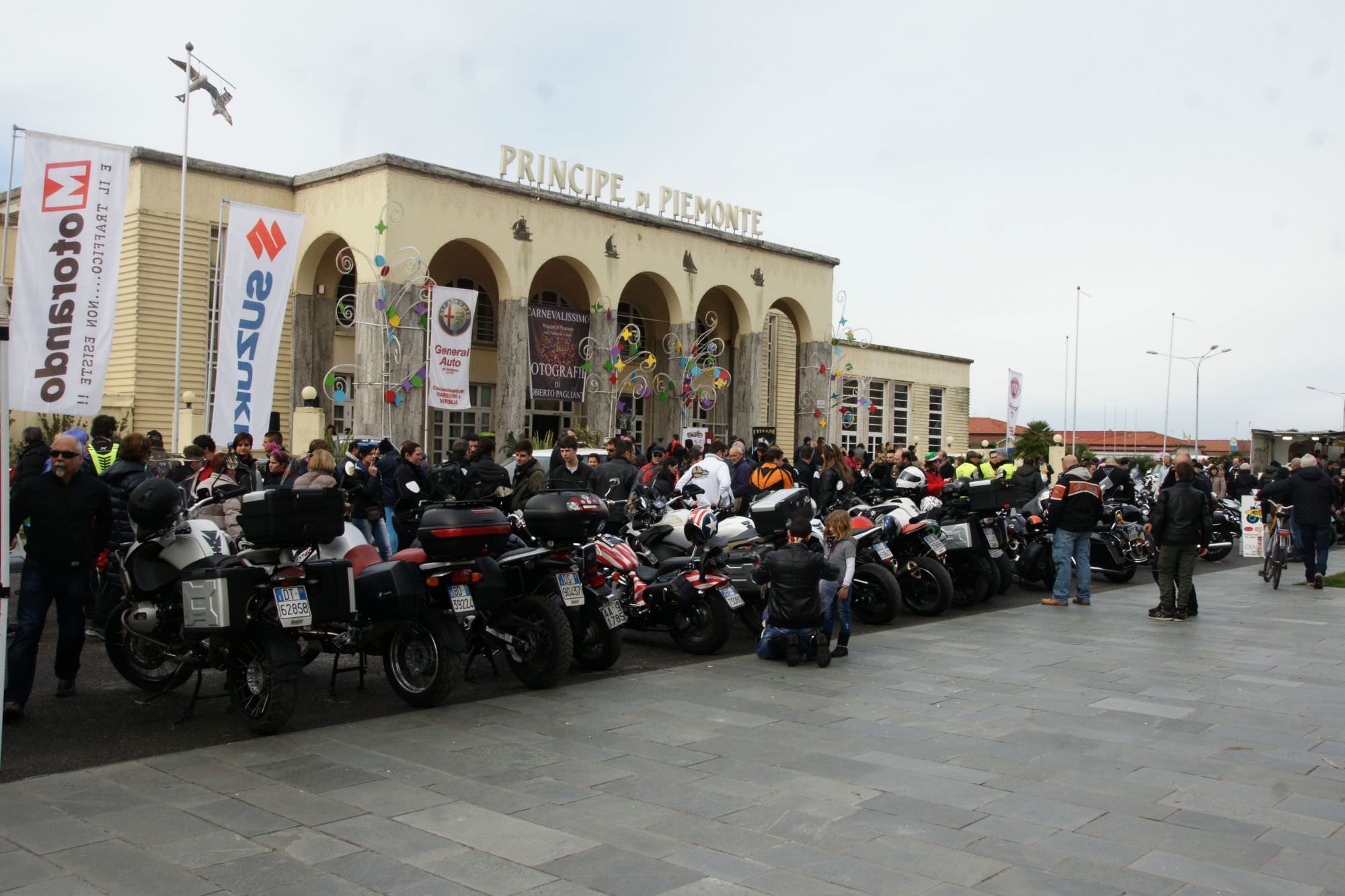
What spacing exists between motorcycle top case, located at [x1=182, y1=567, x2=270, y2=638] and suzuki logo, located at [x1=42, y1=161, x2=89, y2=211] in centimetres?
640

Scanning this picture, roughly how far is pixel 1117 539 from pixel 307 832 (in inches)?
508

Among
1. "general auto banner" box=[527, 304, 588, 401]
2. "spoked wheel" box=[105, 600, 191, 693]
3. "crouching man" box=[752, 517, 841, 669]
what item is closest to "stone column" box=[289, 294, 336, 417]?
"general auto banner" box=[527, 304, 588, 401]

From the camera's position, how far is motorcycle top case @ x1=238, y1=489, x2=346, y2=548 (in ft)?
22.0

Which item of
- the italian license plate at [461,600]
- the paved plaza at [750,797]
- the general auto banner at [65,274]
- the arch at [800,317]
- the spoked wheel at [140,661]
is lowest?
the paved plaza at [750,797]

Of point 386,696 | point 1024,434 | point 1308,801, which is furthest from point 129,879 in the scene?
point 1024,434

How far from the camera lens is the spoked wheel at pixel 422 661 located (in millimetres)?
6996

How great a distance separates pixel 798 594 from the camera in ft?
28.4

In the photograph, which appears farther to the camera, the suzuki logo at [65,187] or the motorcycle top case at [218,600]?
the suzuki logo at [65,187]

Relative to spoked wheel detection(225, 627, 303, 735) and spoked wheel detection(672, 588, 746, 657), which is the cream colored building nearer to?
spoked wheel detection(672, 588, 746, 657)

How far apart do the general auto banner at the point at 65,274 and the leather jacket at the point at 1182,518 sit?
36.5 feet

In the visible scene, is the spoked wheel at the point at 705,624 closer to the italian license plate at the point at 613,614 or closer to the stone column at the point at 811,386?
the italian license plate at the point at 613,614

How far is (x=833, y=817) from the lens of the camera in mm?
4945

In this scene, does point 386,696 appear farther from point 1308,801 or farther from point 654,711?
point 1308,801

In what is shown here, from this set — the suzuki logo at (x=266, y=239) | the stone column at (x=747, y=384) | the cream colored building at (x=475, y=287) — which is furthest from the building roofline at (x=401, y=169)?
the suzuki logo at (x=266, y=239)
